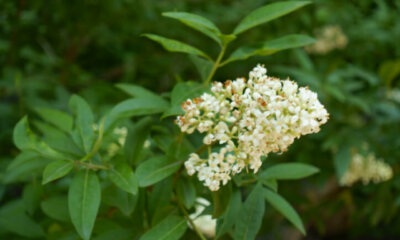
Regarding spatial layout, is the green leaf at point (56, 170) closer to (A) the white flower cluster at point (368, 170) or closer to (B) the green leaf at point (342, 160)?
(B) the green leaf at point (342, 160)

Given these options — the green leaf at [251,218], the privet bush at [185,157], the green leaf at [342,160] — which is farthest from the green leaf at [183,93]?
the green leaf at [342,160]

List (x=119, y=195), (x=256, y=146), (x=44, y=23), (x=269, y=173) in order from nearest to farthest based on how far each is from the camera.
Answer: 1. (x=256, y=146)
2. (x=119, y=195)
3. (x=269, y=173)
4. (x=44, y=23)

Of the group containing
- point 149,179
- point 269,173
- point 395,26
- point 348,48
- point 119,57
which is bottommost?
point 119,57

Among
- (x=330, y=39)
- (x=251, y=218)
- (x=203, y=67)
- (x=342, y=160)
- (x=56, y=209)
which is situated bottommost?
(x=342, y=160)

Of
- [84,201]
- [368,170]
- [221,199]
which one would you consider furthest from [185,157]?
[368,170]

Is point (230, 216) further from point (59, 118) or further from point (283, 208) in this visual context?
point (59, 118)

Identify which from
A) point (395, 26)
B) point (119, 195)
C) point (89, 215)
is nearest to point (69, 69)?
point (119, 195)

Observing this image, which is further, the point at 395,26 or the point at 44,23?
the point at 395,26

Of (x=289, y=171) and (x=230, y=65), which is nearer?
(x=289, y=171)

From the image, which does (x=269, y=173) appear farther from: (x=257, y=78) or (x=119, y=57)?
(x=119, y=57)
